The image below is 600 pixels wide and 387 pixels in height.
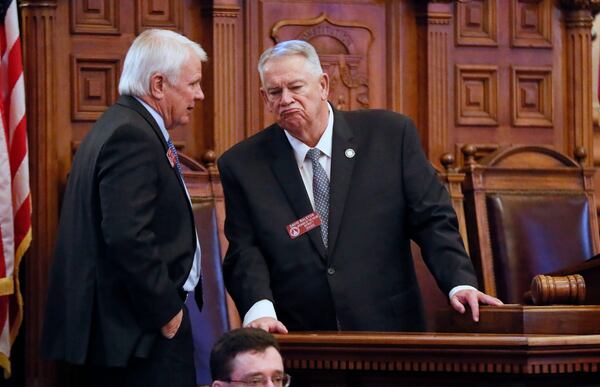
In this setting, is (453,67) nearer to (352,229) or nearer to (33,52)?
(33,52)

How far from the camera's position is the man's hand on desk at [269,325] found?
10.8ft

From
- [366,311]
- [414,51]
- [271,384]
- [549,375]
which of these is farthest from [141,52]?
[414,51]

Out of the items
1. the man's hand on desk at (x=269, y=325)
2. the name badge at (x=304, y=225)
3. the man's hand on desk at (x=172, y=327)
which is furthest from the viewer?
the name badge at (x=304, y=225)

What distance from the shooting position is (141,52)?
3.88m

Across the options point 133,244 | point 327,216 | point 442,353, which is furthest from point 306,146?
point 442,353

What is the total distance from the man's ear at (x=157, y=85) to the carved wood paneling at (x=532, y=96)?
8.60ft

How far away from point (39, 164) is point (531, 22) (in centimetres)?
252

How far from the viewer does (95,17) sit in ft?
18.1

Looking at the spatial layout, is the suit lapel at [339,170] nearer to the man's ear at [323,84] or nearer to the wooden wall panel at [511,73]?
the man's ear at [323,84]

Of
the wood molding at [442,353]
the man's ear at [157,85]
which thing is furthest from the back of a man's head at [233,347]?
the man's ear at [157,85]

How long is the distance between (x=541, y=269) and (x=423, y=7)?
137 cm

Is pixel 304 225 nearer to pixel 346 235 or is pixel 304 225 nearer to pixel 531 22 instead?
pixel 346 235

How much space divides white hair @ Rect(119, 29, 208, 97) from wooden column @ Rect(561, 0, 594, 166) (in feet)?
9.11

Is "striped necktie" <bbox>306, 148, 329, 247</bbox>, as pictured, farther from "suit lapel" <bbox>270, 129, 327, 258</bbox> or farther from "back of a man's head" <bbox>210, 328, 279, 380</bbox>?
"back of a man's head" <bbox>210, 328, 279, 380</bbox>
